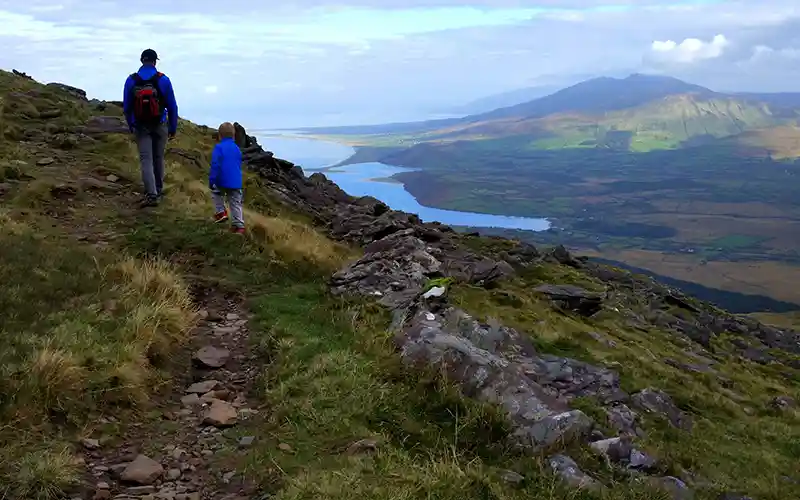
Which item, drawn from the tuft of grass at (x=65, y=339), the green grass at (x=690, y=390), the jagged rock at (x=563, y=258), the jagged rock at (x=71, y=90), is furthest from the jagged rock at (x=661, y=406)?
the jagged rock at (x=71, y=90)

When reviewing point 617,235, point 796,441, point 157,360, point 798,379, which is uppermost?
point 157,360

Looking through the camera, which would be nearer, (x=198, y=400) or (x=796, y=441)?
(x=198, y=400)

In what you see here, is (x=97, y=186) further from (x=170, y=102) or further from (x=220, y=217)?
(x=220, y=217)

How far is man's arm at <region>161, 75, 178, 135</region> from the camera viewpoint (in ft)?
48.5

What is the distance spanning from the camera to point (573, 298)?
20359mm

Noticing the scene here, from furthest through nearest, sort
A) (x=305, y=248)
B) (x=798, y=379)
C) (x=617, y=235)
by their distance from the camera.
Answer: (x=617, y=235) → (x=798, y=379) → (x=305, y=248)

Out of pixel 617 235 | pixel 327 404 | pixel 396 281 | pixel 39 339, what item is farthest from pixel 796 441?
pixel 617 235

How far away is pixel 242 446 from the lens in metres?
6.89

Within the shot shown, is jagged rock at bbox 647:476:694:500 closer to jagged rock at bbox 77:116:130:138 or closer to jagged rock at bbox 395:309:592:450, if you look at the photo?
jagged rock at bbox 395:309:592:450

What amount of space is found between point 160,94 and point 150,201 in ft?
8.73

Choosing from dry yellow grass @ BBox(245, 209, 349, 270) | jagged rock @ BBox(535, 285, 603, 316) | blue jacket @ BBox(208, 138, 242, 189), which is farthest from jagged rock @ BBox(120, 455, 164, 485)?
jagged rock @ BBox(535, 285, 603, 316)

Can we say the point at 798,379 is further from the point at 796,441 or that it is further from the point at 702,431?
the point at 702,431

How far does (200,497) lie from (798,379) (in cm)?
2278

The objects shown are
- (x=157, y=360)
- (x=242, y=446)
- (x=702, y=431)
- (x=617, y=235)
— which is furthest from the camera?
(x=617, y=235)
